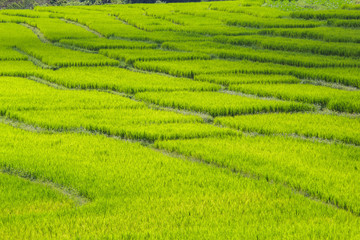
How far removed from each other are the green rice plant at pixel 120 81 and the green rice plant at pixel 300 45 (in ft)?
23.8

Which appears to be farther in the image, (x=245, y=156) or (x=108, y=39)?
(x=108, y=39)

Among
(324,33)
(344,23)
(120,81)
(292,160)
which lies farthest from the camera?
(344,23)

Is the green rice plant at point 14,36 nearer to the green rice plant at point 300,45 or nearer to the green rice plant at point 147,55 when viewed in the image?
the green rice plant at point 147,55

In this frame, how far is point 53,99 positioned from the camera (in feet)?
36.8

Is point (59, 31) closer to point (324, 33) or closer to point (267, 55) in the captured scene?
point (267, 55)

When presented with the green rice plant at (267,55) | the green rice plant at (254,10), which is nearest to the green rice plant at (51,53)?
the green rice plant at (267,55)

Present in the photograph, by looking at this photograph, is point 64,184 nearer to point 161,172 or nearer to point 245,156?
point 161,172

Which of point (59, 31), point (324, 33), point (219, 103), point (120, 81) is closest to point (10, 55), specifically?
point (120, 81)

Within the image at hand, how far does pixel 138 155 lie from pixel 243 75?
8.07 meters

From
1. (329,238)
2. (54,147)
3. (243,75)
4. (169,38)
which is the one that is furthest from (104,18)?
(329,238)

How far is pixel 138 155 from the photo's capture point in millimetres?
7230

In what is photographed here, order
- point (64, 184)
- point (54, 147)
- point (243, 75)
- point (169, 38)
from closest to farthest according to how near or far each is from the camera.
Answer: point (64, 184) → point (54, 147) → point (243, 75) → point (169, 38)

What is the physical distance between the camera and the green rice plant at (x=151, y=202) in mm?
4715

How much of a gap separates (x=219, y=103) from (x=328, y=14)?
19.6 metres
